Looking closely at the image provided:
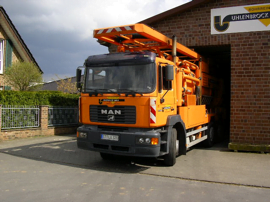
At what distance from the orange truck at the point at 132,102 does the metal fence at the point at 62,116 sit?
663 cm

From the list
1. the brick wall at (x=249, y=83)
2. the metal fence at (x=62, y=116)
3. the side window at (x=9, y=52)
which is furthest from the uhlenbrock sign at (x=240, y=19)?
the side window at (x=9, y=52)

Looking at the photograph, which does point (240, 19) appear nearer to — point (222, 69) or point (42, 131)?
point (222, 69)

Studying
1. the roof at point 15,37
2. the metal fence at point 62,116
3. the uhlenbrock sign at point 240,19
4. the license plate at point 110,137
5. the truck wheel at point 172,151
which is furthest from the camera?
the roof at point 15,37

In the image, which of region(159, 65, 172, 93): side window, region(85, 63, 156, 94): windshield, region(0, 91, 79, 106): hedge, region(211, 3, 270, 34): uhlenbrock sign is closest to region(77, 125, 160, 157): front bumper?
region(85, 63, 156, 94): windshield

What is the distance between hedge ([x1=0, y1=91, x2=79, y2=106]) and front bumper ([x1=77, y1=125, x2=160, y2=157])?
20.9 feet

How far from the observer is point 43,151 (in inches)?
392

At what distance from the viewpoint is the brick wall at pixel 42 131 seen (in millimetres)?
12219

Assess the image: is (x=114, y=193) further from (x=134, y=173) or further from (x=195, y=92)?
(x=195, y=92)

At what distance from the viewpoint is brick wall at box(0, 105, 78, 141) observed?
12219 millimetres

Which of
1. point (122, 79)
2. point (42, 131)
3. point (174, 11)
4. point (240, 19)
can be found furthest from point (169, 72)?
point (42, 131)

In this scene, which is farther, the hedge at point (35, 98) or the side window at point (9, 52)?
the side window at point (9, 52)

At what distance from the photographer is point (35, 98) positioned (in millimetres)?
13711

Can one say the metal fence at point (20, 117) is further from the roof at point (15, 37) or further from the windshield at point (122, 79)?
the roof at point (15, 37)

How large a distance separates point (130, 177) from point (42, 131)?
26.4ft
